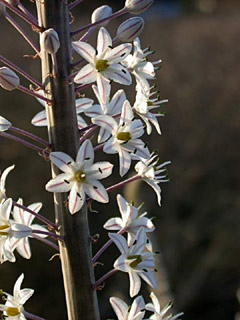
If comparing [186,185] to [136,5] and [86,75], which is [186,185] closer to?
[136,5]

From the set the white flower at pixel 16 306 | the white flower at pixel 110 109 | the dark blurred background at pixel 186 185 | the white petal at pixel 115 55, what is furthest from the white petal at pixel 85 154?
the dark blurred background at pixel 186 185

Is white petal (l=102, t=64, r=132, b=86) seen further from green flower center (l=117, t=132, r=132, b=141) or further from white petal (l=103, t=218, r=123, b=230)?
white petal (l=103, t=218, r=123, b=230)

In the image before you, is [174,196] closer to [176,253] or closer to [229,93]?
[176,253]

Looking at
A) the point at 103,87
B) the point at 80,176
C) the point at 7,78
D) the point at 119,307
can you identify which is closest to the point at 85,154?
the point at 80,176

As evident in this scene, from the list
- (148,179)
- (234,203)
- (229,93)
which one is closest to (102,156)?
(234,203)

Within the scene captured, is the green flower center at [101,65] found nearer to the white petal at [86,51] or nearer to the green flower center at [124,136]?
the white petal at [86,51]

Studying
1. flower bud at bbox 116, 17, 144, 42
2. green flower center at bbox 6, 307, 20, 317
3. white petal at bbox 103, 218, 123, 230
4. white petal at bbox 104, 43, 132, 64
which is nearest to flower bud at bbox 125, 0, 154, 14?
flower bud at bbox 116, 17, 144, 42
